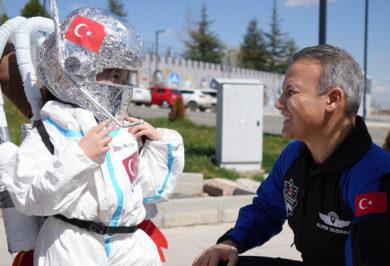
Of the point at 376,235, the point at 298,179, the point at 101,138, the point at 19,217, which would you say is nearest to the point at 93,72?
the point at 101,138

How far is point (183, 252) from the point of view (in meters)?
4.73

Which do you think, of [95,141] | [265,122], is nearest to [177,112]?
[265,122]

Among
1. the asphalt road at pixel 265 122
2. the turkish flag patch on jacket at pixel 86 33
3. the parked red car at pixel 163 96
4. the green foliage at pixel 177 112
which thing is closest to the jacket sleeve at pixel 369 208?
the turkish flag patch on jacket at pixel 86 33

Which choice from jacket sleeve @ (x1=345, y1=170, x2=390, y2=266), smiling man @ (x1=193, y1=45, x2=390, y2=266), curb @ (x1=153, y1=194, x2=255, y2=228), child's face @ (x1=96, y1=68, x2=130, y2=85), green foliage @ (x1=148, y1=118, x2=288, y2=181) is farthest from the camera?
green foliage @ (x1=148, y1=118, x2=288, y2=181)

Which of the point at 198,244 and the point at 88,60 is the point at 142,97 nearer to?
the point at 198,244

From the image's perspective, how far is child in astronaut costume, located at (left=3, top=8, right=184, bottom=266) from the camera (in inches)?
77.3

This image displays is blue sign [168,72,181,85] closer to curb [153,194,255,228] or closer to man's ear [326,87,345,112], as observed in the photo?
curb [153,194,255,228]

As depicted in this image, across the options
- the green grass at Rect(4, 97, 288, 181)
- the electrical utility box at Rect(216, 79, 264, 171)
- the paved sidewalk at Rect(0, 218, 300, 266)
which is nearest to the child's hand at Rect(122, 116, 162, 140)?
the paved sidewalk at Rect(0, 218, 300, 266)

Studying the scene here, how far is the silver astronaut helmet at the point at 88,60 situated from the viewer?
2166 mm

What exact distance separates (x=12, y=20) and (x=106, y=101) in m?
0.74

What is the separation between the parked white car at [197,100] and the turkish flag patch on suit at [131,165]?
34.0m

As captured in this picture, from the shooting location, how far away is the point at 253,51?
7819cm

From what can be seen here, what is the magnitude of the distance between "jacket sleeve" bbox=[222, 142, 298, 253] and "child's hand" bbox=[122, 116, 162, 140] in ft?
1.71

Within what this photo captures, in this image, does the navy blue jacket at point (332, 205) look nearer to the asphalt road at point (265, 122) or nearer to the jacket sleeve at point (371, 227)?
the jacket sleeve at point (371, 227)
